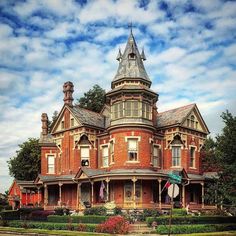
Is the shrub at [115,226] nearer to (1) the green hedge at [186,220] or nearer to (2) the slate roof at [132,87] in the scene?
(1) the green hedge at [186,220]

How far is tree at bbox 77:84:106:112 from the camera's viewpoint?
72062 millimetres

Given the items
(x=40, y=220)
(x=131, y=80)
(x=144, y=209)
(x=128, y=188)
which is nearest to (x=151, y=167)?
(x=128, y=188)

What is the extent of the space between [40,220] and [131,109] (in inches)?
549

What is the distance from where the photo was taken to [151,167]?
4369 centimetres

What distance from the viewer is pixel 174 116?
4838 cm

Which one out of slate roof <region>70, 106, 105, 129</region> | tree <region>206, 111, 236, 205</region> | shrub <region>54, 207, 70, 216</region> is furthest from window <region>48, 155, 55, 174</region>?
tree <region>206, 111, 236, 205</region>

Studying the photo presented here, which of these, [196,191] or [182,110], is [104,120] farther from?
[196,191]

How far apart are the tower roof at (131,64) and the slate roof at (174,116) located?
16.6 feet

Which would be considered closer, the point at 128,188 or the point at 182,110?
the point at 128,188

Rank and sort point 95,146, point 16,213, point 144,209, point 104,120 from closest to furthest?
point 144,209 < point 16,213 < point 95,146 < point 104,120

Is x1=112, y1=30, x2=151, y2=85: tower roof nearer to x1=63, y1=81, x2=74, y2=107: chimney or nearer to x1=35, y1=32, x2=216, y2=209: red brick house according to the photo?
x1=35, y1=32, x2=216, y2=209: red brick house

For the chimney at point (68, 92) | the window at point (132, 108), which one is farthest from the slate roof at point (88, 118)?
the window at point (132, 108)

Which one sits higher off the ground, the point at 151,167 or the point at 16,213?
the point at 151,167

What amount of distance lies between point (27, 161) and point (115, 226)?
45.6m
